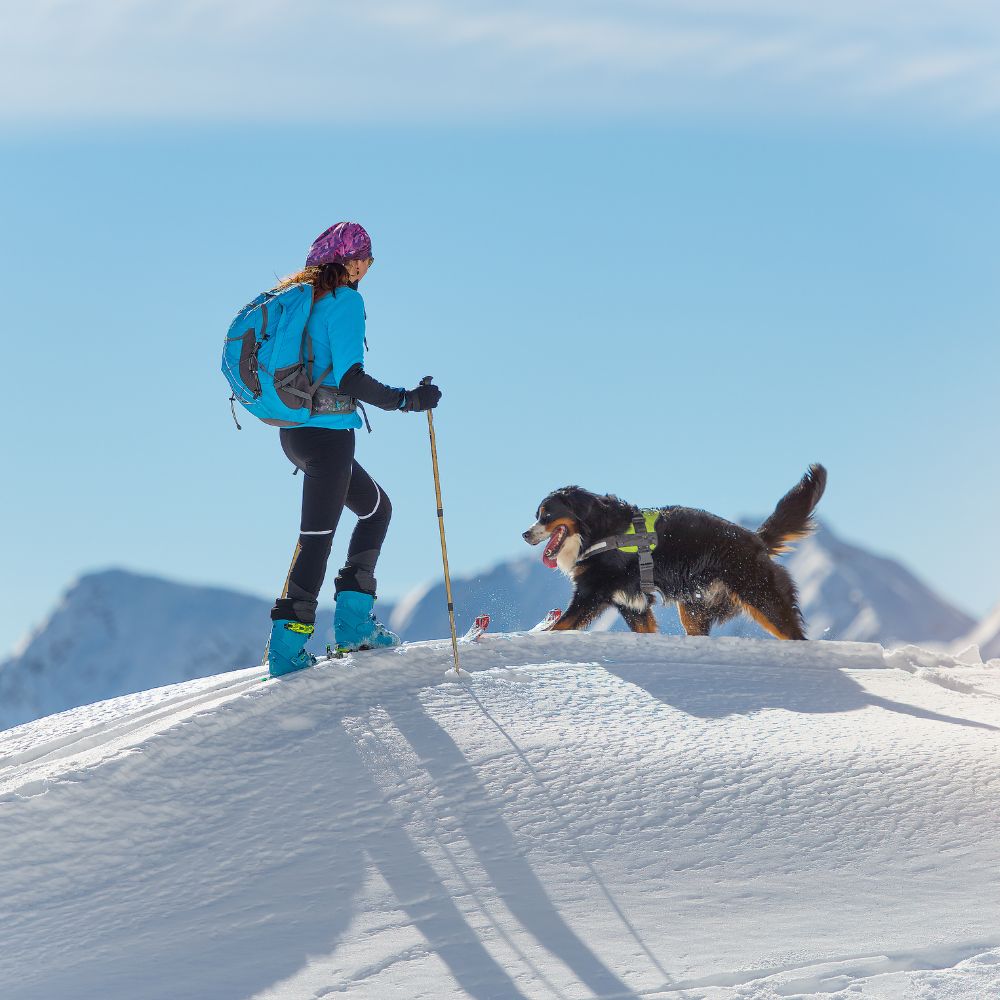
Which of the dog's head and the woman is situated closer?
the woman

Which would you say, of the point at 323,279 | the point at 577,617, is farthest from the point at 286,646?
the point at 577,617

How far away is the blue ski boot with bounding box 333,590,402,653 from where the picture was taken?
6688 millimetres

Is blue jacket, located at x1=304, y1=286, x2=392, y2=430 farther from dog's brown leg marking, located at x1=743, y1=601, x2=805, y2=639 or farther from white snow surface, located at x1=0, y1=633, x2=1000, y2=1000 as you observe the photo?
dog's brown leg marking, located at x1=743, y1=601, x2=805, y2=639

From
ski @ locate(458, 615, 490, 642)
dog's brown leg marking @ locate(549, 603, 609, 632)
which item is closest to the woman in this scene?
ski @ locate(458, 615, 490, 642)

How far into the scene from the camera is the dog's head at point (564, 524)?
835 cm

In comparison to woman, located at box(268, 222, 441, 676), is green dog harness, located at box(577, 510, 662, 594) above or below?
below

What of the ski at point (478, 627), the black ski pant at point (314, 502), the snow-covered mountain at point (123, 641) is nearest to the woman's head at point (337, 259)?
the black ski pant at point (314, 502)

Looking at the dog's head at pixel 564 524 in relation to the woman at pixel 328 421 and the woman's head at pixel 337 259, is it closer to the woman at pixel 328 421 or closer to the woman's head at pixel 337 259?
the woman at pixel 328 421

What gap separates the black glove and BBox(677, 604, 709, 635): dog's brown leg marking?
3085mm

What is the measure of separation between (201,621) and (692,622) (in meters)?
130

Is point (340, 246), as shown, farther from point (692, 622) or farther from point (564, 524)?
point (692, 622)

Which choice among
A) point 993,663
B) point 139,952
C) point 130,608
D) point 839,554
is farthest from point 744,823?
point 130,608

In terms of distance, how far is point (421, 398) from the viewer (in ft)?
20.0

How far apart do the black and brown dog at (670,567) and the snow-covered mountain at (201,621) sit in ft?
219
